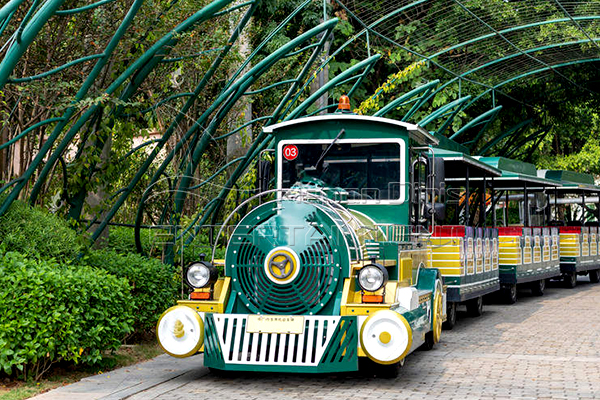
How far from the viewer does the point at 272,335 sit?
28.6 feet

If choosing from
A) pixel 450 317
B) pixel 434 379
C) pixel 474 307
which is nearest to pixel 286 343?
pixel 434 379

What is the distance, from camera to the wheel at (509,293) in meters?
18.9

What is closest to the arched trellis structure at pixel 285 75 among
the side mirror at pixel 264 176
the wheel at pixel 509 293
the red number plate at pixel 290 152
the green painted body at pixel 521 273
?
the side mirror at pixel 264 176

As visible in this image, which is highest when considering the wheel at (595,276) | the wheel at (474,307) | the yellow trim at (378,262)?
the yellow trim at (378,262)

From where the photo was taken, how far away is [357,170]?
1113cm

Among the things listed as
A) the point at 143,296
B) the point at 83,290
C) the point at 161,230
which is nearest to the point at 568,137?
the point at 161,230

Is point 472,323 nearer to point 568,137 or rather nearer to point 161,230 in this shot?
point 161,230

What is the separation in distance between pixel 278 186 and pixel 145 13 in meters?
3.23

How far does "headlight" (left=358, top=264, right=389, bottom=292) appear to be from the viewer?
8625 millimetres

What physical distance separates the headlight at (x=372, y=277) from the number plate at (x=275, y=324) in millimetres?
708

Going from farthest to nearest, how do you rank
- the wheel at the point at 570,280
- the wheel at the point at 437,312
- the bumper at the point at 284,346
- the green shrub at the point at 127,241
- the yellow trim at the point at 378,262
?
the wheel at the point at 570,280
the green shrub at the point at 127,241
the wheel at the point at 437,312
the yellow trim at the point at 378,262
the bumper at the point at 284,346

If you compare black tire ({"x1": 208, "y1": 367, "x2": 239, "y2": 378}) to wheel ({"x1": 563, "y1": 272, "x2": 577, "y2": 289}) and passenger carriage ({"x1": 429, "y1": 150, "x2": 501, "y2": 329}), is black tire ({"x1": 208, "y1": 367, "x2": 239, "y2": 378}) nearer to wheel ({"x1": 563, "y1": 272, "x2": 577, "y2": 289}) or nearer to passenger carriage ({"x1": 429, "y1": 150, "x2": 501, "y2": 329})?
passenger carriage ({"x1": 429, "y1": 150, "x2": 501, "y2": 329})

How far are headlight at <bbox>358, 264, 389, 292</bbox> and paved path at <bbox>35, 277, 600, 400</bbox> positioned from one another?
1.05 meters

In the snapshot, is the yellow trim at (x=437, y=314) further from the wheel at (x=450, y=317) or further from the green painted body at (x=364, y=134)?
the wheel at (x=450, y=317)
